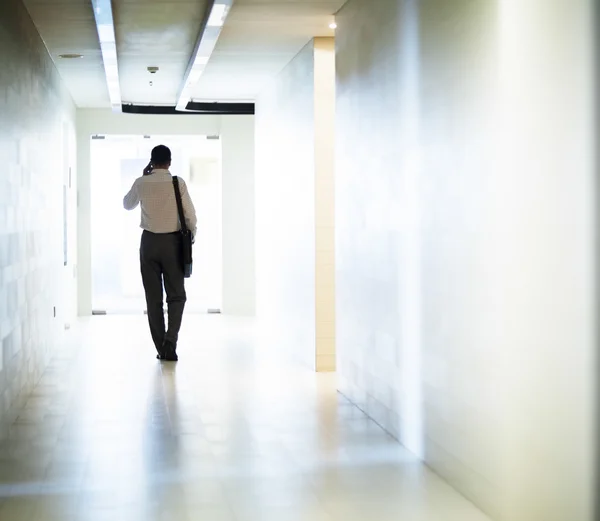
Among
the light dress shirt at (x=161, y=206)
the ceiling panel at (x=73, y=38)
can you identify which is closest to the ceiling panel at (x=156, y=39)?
the ceiling panel at (x=73, y=38)

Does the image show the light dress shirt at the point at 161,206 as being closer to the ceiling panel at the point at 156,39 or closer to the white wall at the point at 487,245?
the ceiling panel at the point at 156,39

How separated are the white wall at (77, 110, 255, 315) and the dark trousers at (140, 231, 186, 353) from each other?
4848 millimetres

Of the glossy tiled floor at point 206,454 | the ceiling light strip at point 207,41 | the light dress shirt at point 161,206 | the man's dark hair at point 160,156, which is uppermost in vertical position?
the ceiling light strip at point 207,41

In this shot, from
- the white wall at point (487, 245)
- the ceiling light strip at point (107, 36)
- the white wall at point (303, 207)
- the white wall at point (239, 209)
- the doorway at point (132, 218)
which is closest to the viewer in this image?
the white wall at point (487, 245)

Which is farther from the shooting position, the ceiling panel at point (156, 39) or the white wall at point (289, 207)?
the white wall at point (289, 207)

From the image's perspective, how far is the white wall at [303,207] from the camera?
8078mm

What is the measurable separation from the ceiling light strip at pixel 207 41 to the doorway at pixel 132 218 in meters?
4.64

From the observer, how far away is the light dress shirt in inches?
349

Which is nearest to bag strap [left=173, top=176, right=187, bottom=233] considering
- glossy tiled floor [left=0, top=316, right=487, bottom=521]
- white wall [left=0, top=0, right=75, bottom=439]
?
white wall [left=0, top=0, right=75, bottom=439]

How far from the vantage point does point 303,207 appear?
859 cm

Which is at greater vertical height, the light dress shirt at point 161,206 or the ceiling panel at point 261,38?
the ceiling panel at point 261,38

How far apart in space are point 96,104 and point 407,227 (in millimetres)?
8554

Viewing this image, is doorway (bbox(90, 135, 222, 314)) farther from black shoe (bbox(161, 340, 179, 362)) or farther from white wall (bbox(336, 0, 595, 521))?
white wall (bbox(336, 0, 595, 521))

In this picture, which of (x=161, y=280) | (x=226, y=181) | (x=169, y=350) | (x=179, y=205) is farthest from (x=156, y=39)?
(x=226, y=181)
